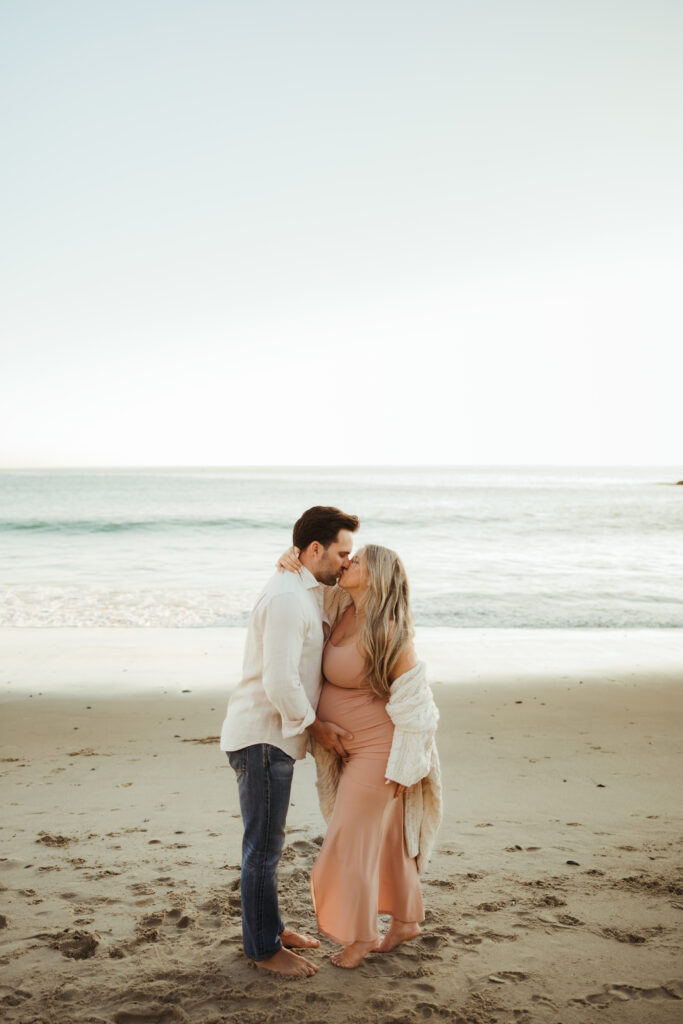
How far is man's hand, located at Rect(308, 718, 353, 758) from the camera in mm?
3250

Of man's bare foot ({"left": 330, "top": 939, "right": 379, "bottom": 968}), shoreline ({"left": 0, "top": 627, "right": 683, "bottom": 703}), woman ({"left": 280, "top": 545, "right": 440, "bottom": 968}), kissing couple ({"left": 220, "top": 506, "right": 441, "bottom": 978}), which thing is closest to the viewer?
kissing couple ({"left": 220, "top": 506, "right": 441, "bottom": 978})

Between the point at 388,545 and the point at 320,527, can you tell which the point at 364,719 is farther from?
the point at 388,545

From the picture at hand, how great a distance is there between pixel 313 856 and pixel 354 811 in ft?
4.12

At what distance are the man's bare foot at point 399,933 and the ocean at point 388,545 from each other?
9.39m

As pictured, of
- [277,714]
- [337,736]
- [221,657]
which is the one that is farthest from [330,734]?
[221,657]

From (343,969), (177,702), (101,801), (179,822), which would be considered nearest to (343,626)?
(343,969)

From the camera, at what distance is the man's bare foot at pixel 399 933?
3.44 m

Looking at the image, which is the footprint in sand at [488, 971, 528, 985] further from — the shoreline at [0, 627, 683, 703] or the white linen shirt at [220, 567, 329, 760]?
the shoreline at [0, 627, 683, 703]

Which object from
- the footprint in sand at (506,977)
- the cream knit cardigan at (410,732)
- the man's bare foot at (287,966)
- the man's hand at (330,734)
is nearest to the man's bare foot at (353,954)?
the man's bare foot at (287,966)

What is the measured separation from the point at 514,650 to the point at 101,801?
21.9 feet

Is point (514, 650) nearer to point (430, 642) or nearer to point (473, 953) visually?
point (430, 642)

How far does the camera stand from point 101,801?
509cm

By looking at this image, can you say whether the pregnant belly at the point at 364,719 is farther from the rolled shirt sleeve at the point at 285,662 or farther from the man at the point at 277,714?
the rolled shirt sleeve at the point at 285,662

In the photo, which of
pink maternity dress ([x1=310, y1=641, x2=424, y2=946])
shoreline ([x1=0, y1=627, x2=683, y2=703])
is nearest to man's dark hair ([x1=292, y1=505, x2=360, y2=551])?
pink maternity dress ([x1=310, y1=641, x2=424, y2=946])
